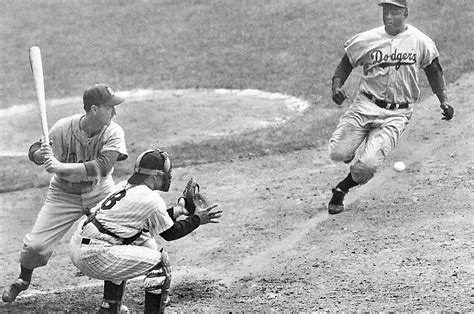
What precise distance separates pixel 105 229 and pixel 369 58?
3836 mm

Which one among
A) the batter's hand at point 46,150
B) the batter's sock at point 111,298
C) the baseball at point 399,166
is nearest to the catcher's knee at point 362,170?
the baseball at point 399,166

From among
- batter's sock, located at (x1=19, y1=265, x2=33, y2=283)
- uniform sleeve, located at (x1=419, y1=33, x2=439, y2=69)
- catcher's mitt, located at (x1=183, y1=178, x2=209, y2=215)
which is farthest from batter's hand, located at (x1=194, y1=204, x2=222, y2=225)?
uniform sleeve, located at (x1=419, y1=33, x2=439, y2=69)

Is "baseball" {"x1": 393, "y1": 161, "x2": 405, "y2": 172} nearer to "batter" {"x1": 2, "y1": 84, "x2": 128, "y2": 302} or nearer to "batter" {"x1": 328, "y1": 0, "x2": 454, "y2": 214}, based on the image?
"batter" {"x1": 328, "y1": 0, "x2": 454, "y2": 214}

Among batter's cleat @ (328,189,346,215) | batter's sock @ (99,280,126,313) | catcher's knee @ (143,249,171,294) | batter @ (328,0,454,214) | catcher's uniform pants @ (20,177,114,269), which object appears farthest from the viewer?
batter's cleat @ (328,189,346,215)

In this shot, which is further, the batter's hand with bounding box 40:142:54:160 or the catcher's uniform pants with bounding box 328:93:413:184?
the catcher's uniform pants with bounding box 328:93:413:184

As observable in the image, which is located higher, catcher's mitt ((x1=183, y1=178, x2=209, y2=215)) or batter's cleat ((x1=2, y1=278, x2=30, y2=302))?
catcher's mitt ((x1=183, y1=178, x2=209, y2=215))

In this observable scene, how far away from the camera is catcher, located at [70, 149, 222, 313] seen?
718 cm

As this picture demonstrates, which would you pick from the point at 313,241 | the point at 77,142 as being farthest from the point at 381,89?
the point at 77,142

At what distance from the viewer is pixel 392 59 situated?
380 inches

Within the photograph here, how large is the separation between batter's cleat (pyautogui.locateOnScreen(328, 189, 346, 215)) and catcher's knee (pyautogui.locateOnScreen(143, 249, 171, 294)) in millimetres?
3087

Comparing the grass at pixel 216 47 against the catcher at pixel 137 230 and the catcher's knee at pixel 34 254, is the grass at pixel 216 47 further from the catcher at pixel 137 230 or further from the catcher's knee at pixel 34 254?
the catcher at pixel 137 230

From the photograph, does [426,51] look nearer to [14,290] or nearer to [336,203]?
[336,203]

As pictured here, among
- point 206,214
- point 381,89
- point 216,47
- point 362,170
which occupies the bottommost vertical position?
point 216,47

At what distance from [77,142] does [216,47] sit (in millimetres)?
11272
